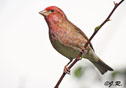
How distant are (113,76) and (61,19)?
2.51 meters

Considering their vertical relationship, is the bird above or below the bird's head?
below

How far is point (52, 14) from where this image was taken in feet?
14.7

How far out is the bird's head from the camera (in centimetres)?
417

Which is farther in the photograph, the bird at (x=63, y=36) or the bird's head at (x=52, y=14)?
the bird at (x=63, y=36)

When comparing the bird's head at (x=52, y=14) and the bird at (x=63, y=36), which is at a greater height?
the bird's head at (x=52, y=14)

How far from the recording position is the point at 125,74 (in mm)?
2496

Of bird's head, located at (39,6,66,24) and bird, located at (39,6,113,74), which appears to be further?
bird, located at (39,6,113,74)

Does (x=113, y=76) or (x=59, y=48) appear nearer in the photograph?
(x=113, y=76)

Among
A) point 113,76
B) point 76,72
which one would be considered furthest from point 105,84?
point 76,72

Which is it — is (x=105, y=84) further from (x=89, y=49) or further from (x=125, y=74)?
(x=89, y=49)

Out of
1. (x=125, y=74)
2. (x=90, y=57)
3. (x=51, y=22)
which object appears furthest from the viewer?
(x=90, y=57)

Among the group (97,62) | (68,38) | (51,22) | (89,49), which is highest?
(51,22)

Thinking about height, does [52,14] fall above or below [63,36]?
above

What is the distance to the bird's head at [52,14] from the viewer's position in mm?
4171
